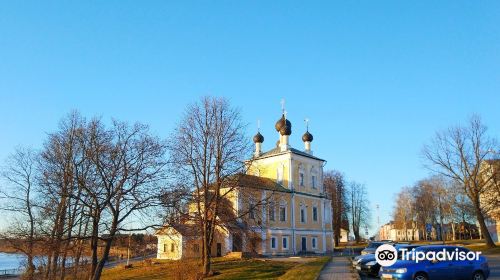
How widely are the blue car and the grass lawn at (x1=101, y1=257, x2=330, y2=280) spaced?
577 cm

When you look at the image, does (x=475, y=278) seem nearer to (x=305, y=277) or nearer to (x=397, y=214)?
(x=305, y=277)

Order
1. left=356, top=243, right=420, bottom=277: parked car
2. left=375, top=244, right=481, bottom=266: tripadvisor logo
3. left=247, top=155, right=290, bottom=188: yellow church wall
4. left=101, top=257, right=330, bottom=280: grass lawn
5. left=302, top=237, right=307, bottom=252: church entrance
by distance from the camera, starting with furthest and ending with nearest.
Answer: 1. left=247, top=155, right=290, bottom=188: yellow church wall
2. left=302, top=237, right=307, bottom=252: church entrance
3. left=101, top=257, right=330, bottom=280: grass lawn
4. left=356, top=243, right=420, bottom=277: parked car
5. left=375, top=244, right=481, bottom=266: tripadvisor logo

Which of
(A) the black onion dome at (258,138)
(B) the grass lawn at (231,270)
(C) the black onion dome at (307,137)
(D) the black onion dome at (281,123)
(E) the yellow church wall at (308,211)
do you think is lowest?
(B) the grass lawn at (231,270)

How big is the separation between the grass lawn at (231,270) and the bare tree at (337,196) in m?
35.4

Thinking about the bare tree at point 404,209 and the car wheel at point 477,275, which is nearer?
the car wheel at point 477,275

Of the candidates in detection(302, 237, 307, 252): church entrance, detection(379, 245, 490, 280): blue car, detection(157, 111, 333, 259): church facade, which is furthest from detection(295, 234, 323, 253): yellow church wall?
detection(379, 245, 490, 280): blue car

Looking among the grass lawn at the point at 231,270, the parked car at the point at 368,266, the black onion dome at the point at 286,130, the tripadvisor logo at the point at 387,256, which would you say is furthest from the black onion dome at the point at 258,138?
the tripadvisor logo at the point at 387,256

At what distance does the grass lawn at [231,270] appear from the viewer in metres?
25.8

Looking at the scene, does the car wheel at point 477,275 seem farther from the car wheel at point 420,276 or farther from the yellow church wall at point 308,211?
the yellow church wall at point 308,211

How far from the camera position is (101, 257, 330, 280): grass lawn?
2581cm

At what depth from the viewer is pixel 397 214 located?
8256 cm

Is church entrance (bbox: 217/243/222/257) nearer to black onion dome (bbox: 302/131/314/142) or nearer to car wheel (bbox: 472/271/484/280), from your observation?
black onion dome (bbox: 302/131/314/142)

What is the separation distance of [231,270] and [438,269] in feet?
57.5

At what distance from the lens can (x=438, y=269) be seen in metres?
15.8
